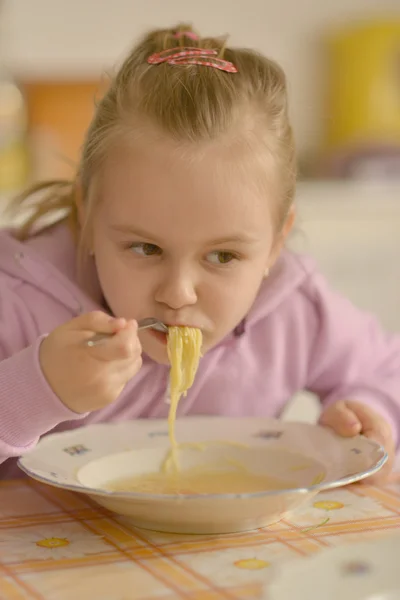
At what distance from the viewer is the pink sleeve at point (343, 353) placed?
1360 mm

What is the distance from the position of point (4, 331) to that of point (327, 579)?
64 centimetres

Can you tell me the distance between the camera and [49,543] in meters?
0.83

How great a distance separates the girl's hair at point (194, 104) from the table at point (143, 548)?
0.39 m

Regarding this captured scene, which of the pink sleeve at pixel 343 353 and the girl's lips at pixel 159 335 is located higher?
the girl's lips at pixel 159 335

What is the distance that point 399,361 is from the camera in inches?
55.5

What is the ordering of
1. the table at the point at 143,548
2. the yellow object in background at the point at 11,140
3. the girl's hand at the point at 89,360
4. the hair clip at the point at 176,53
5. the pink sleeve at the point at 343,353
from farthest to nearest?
the yellow object in background at the point at 11,140, the pink sleeve at the point at 343,353, the hair clip at the point at 176,53, the girl's hand at the point at 89,360, the table at the point at 143,548

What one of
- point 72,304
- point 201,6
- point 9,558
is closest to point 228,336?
point 72,304

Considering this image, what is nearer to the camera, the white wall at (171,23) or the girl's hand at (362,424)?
the girl's hand at (362,424)

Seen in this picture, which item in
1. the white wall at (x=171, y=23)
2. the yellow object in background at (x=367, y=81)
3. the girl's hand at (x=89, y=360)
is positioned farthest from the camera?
the yellow object in background at (x=367, y=81)

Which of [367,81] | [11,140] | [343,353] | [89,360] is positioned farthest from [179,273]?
[367,81]

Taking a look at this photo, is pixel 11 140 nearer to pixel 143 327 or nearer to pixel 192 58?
pixel 192 58

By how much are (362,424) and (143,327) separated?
0.34 meters

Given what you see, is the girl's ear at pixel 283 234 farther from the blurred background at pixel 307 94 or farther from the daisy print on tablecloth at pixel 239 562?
the blurred background at pixel 307 94

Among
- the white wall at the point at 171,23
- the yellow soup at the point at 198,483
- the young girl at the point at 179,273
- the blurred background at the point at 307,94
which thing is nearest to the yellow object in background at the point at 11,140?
the blurred background at the point at 307,94
